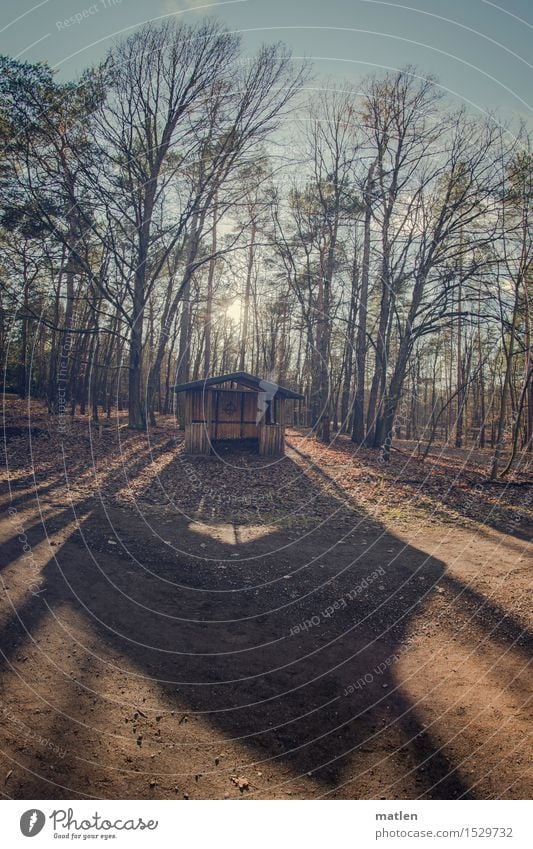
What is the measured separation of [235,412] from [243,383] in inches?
68.5

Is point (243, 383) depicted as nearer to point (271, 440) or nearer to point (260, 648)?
point (271, 440)

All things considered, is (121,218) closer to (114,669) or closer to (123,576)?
(123,576)

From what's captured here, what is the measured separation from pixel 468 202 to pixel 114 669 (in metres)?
21.9

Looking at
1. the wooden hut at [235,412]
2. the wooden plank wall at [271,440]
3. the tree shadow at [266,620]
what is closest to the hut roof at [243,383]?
the wooden hut at [235,412]

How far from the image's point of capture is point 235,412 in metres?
22.1

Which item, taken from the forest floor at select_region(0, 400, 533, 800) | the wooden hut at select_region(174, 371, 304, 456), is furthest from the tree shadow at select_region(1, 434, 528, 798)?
the wooden hut at select_region(174, 371, 304, 456)

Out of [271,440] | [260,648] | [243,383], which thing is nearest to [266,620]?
[260,648]

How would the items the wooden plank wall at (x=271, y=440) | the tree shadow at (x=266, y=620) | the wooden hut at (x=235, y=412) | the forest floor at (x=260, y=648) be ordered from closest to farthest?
the forest floor at (x=260, y=648)
the tree shadow at (x=266, y=620)
the wooden hut at (x=235, y=412)
the wooden plank wall at (x=271, y=440)

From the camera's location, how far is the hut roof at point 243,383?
19.5 meters

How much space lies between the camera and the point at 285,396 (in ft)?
70.6

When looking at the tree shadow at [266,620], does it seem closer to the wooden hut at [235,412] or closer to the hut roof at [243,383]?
the wooden hut at [235,412]

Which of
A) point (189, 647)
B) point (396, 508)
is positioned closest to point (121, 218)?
point (396, 508)

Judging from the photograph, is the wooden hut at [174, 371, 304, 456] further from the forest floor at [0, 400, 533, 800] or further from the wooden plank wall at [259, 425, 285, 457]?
the forest floor at [0, 400, 533, 800]
